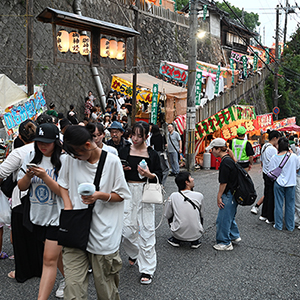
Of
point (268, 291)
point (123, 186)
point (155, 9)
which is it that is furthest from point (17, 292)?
point (155, 9)

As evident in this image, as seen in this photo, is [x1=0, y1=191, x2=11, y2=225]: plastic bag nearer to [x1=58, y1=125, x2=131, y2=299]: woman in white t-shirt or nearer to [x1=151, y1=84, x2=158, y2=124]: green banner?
[x1=58, y1=125, x2=131, y2=299]: woman in white t-shirt

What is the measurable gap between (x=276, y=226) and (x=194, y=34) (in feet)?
28.8

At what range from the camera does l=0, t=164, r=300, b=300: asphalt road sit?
3818 mm

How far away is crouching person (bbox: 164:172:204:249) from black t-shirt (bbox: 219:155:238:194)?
0.52m

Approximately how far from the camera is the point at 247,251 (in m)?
5.21

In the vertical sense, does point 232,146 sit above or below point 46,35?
below

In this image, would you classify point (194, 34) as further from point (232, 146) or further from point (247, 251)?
point (247, 251)

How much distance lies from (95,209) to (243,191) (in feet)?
9.81

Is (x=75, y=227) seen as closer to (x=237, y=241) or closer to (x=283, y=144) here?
(x=237, y=241)

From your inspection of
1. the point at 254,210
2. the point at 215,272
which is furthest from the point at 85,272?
the point at 254,210

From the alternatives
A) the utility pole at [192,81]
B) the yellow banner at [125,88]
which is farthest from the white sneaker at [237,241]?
the yellow banner at [125,88]

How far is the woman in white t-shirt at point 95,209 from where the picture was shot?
2643 millimetres

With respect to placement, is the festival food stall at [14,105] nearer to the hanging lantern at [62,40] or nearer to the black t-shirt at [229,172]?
the hanging lantern at [62,40]

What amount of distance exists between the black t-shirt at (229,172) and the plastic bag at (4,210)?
303 centimetres
